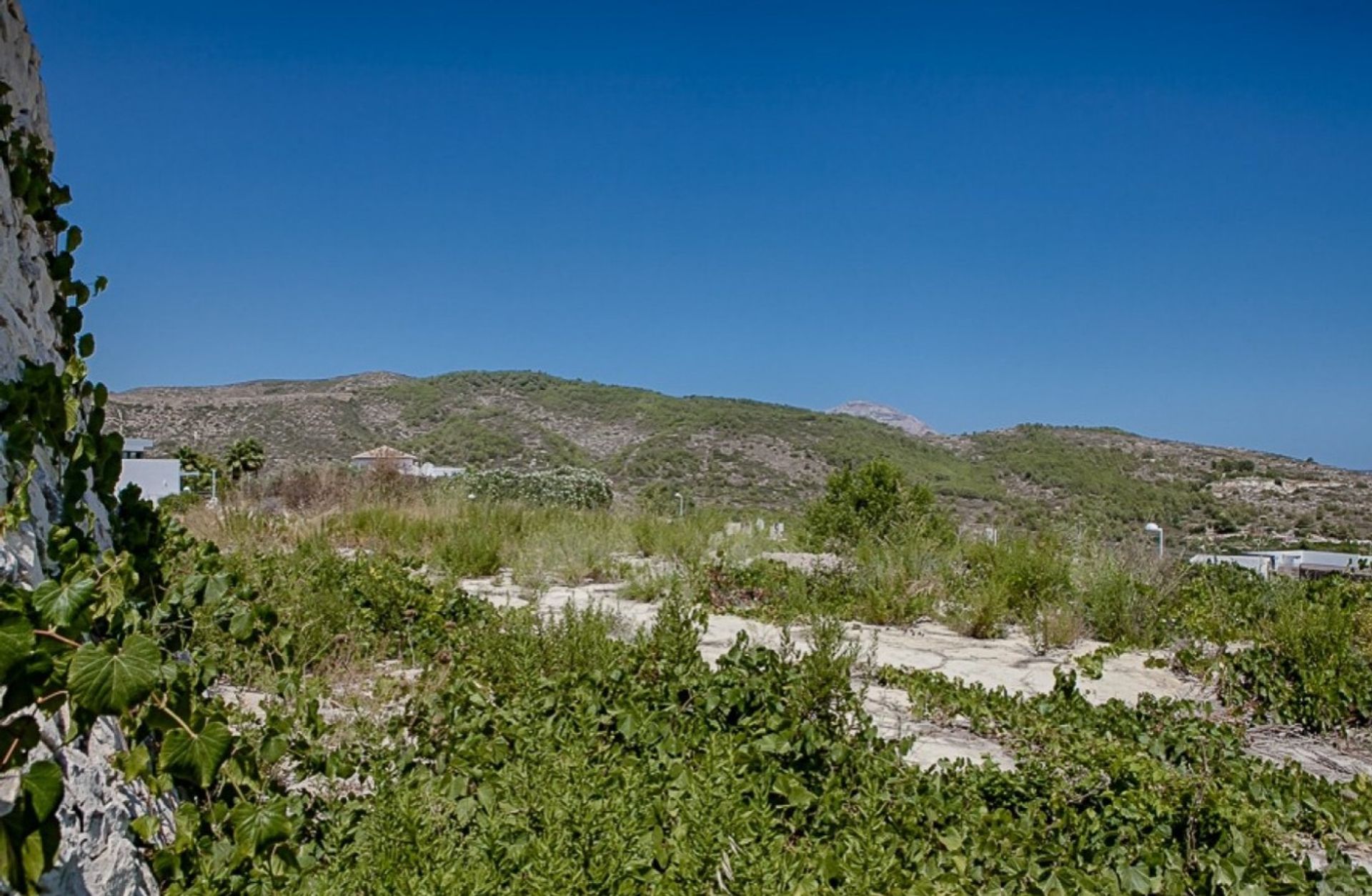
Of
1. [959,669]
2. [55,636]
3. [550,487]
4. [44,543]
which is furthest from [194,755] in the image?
[550,487]

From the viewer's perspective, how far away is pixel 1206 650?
14.3ft

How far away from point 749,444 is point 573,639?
96.8 ft

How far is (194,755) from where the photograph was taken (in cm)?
157

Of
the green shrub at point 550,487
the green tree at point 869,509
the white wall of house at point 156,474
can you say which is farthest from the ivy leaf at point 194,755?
the white wall of house at point 156,474

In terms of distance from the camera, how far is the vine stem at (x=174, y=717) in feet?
5.17

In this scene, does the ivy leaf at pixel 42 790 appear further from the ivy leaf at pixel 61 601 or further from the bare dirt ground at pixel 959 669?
the bare dirt ground at pixel 959 669

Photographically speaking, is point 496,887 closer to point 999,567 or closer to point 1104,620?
point 1104,620

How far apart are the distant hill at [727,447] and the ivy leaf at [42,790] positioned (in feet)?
56.9

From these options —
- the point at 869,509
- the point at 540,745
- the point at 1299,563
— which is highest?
the point at 869,509

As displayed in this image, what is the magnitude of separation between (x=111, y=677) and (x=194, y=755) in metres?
0.41

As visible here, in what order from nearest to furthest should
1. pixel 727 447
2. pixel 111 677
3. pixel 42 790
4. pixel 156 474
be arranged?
1. pixel 42 790
2. pixel 111 677
3. pixel 156 474
4. pixel 727 447

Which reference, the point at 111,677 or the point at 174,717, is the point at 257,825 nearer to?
the point at 174,717

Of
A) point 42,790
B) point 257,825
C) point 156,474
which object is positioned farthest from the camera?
point 156,474

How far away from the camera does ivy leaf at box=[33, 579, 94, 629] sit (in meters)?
1.32
